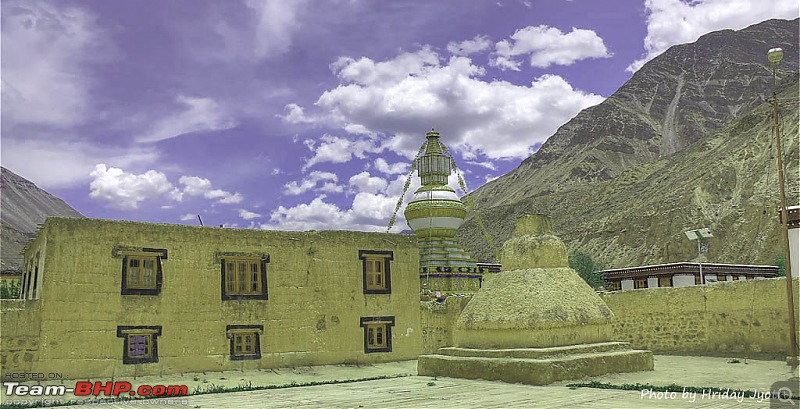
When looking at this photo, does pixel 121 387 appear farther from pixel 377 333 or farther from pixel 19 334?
pixel 377 333

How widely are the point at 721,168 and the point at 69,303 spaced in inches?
2249

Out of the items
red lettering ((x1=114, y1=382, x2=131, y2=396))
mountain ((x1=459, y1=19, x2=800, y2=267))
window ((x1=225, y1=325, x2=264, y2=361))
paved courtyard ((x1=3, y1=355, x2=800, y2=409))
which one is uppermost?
mountain ((x1=459, y1=19, x2=800, y2=267))

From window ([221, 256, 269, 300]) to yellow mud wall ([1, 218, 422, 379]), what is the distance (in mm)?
171

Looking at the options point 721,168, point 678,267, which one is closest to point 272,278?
point 678,267

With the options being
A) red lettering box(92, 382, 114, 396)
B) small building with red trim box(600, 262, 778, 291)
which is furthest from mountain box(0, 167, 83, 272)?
red lettering box(92, 382, 114, 396)

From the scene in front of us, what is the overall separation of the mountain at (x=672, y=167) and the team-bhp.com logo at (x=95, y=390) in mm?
43851

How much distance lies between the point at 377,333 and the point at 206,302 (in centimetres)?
552

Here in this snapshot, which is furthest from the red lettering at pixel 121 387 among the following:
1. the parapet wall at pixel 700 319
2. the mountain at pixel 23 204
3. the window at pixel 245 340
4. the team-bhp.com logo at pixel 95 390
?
the mountain at pixel 23 204

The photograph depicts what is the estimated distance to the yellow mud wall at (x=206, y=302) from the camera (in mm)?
16734

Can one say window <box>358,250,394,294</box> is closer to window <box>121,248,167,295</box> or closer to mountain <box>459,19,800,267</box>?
window <box>121,248,167,295</box>

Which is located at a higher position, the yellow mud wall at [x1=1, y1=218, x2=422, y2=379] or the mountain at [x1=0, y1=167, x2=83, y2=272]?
the mountain at [x1=0, y1=167, x2=83, y2=272]

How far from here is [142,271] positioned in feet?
59.1

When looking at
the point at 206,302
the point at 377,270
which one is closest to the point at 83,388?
the point at 206,302

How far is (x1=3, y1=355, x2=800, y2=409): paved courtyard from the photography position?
410 inches
